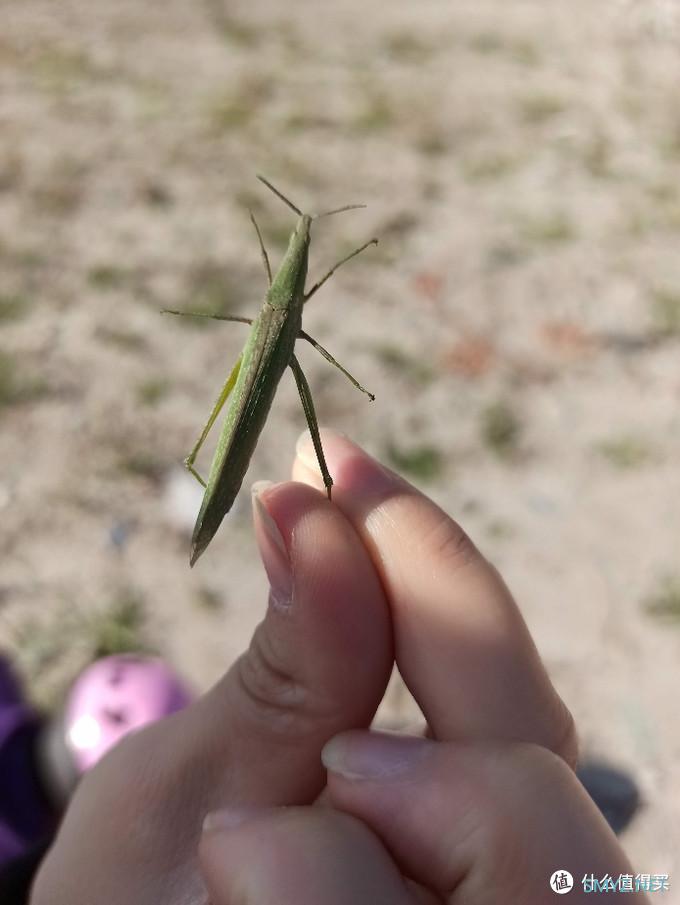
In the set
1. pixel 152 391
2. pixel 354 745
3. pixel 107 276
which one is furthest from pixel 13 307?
pixel 354 745

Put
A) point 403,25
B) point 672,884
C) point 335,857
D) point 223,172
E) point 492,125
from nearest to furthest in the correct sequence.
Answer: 1. point 335,857
2. point 672,884
3. point 223,172
4. point 492,125
5. point 403,25

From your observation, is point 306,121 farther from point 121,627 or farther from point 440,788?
point 440,788

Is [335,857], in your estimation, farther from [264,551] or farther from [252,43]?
[252,43]

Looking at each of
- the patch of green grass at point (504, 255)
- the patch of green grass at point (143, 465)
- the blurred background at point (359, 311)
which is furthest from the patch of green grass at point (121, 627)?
the patch of green grass at point (504, 255)

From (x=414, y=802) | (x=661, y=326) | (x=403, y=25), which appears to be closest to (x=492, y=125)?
(x=403, y=25)

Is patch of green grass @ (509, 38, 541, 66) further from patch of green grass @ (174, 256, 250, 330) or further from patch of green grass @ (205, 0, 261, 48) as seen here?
patch of green grass @ (174, 256, 250, 330)

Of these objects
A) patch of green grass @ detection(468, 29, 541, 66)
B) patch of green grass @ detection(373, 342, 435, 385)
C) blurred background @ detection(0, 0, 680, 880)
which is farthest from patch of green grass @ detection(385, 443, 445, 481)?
patch of green grass @ detection(468, 29, 541, 66)
